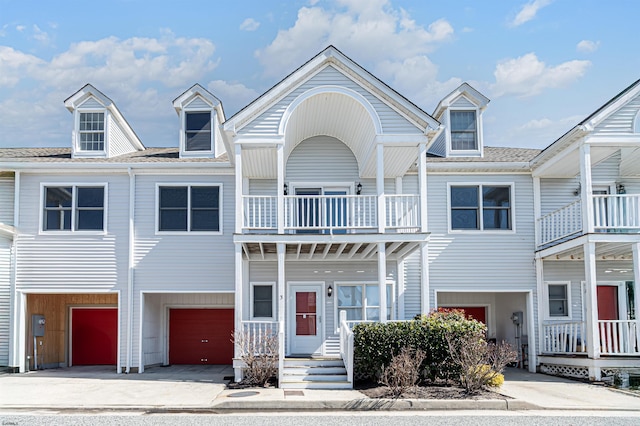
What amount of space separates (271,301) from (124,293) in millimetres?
4136

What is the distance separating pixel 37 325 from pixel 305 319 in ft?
25.3

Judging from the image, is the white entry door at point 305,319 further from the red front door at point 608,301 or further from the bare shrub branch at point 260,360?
the red front door at point 608,301

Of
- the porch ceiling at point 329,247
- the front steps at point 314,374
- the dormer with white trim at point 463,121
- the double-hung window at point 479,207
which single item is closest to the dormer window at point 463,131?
the dormer with white trim at point 463,121

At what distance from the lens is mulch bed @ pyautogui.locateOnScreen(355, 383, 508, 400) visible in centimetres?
1255

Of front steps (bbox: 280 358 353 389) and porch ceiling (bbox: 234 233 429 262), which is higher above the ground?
porch ceiling (bbox: 234 233 429 262)

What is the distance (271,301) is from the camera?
17.9 metres

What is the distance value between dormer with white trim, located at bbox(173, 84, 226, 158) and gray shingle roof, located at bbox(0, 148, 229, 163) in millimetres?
393

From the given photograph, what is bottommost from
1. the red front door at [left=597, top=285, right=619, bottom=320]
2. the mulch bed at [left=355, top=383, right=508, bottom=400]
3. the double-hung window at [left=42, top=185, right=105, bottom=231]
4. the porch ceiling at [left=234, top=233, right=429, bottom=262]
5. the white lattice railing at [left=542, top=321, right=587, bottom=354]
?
the mulch bed at [left=355, top=383, right=508, bottom=400]

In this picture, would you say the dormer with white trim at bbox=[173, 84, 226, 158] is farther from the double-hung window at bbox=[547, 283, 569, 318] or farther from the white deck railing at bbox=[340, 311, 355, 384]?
the double-hung window at bbox=[547, 283, 569, 318]

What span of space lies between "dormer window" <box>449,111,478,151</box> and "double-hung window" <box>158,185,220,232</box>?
7254 millimetres

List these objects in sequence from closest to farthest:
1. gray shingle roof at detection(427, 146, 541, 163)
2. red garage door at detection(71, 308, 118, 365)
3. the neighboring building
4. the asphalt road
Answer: the asphalt road → the neighboring building → gray shingle roof at detection(427, 146, 541, 163) → red garage door at detection(71, 308, 118, 365)

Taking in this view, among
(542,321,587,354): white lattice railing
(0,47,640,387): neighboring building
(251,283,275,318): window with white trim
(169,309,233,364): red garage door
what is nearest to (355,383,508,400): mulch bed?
(0,47,640,387): neighboring building

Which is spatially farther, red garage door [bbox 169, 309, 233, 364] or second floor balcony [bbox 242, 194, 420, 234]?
red garage door [bbox 169, 309, 233, 364]

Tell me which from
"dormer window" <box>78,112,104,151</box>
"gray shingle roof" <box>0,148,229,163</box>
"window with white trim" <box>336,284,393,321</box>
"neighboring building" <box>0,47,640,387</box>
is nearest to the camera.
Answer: "neighboring building" <box>0,47,640,387</box>
